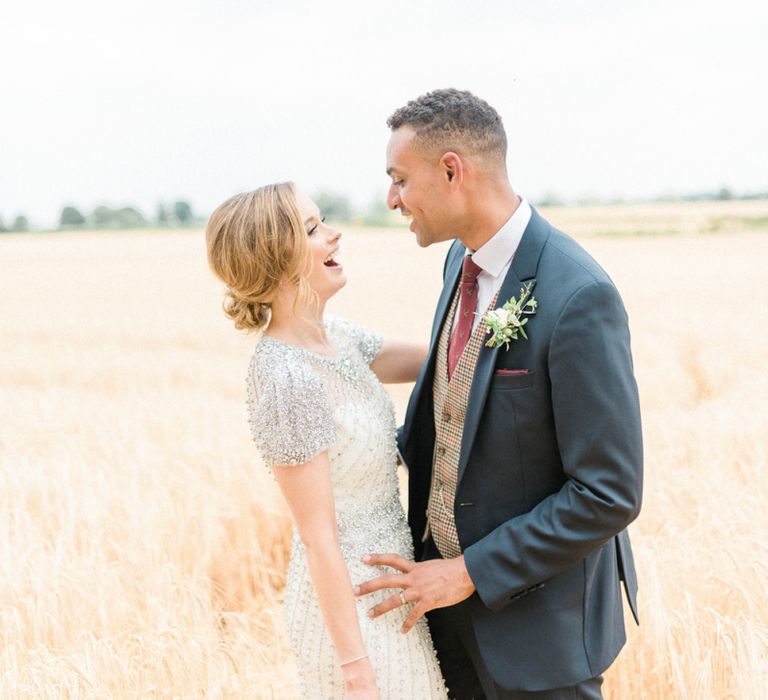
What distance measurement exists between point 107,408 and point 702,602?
17.7 feet

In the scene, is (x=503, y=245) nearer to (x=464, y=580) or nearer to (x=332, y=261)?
(x=332, y=261)

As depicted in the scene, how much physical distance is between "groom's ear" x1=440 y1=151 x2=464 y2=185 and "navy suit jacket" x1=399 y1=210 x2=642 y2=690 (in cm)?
26

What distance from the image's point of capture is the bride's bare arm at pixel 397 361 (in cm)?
305

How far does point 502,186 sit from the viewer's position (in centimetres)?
260

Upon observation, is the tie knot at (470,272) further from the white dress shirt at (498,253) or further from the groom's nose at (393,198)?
the groom's nose at (393,198)

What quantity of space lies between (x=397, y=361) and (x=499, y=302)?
722 mm

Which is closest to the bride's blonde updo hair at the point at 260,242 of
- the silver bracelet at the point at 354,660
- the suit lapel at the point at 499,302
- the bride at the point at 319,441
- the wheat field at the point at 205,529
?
the bride at the point at 319,441

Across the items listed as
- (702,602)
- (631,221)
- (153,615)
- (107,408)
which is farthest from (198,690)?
(631,221)

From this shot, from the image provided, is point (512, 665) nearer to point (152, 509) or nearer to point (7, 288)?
point (152, 509)

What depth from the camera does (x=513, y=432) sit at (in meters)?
2.36

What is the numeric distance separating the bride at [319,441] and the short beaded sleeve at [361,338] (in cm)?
9

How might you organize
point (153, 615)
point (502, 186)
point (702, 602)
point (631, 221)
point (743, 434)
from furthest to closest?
point (631, 221)
point (743, 434)
point (153, 615)
point (702, 602)
point (502, 186)

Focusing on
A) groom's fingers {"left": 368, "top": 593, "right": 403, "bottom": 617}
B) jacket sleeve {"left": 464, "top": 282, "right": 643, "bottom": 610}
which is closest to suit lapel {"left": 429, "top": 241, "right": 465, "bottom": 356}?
jacket sleeve {"left": 464, "top": 282, "right": 643, "bottom": 610}

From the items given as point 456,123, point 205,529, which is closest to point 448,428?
point 456,123
